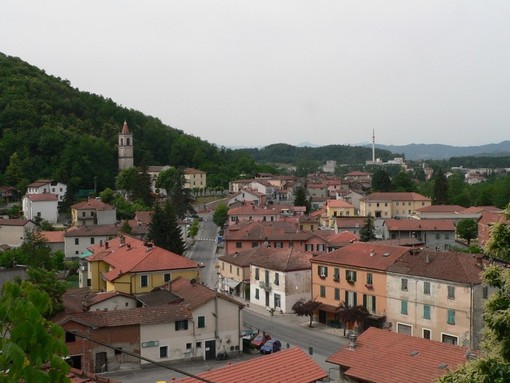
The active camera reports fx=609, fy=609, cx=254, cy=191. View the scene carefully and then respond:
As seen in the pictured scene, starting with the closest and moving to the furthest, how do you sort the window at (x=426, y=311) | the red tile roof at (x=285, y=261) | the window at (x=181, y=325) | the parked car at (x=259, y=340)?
the window at (x=181, y=325) < the parked car at (x=259, y=340) < the window at (x=426, y=311) < the red tile roof at (x=285, y=261)

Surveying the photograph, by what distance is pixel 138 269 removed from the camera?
31141 millimetres

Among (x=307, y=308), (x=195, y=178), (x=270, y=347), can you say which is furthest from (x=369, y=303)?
(x=195, y=178)

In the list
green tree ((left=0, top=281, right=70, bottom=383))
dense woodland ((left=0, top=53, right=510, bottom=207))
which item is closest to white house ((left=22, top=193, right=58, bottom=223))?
dense woodland ((left=0, top=53, right=510, bottom=207))

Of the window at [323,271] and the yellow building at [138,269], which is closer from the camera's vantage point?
the yellow building at [138,269]

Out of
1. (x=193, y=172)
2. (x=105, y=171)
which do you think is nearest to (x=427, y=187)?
(x=193, y=172)

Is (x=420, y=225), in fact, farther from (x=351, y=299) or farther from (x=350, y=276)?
(x=351, y=299)

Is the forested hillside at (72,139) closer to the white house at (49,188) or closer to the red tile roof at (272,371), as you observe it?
the white house at (49,188)

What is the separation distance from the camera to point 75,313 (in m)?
24.3

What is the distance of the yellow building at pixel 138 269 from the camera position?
3122cm

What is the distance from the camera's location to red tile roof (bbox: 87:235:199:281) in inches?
1240

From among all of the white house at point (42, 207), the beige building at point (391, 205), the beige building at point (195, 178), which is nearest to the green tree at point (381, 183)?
the beige building at point (391, 205)

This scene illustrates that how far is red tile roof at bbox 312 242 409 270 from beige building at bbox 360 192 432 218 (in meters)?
45.1

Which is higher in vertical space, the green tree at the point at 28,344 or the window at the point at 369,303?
the green tree at the point at 28,344

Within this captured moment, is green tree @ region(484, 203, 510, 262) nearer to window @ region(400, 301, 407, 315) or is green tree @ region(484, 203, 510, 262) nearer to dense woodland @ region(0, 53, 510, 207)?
window @ region(400, 301, 407, 315)
